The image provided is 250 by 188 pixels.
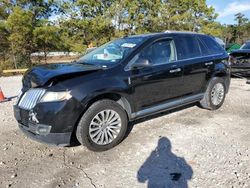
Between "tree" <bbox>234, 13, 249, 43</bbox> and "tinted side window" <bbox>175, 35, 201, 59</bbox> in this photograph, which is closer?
"tinted side window" <bbox>175, 35, 201, 59</bbox>

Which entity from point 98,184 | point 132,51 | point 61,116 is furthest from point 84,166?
point 132,51

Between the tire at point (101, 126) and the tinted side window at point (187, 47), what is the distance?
1.80m

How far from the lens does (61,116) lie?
11.9 feet

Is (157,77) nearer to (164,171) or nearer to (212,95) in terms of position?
(164,171)

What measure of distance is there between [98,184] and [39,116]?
123 cm

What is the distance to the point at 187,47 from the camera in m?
5.33

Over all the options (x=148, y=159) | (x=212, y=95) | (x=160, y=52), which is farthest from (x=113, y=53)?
(x=212, y=95)

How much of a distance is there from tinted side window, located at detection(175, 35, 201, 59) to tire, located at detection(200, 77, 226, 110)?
2.65 feet

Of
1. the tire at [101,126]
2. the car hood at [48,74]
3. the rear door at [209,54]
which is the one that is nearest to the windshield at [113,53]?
the car hood at [48,74]

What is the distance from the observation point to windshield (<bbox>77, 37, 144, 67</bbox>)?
4445 millimetres

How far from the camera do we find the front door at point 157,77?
4.43 m

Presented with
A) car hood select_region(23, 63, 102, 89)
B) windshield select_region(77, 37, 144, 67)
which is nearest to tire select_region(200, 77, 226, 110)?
windshield select_region(77, 37, 144, 67)

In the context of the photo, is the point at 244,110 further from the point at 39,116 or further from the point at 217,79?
the point at 39,116

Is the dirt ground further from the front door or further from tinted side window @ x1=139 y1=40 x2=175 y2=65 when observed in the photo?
tinted side window @ x1=139 y1=40 x2=175 y2=65
